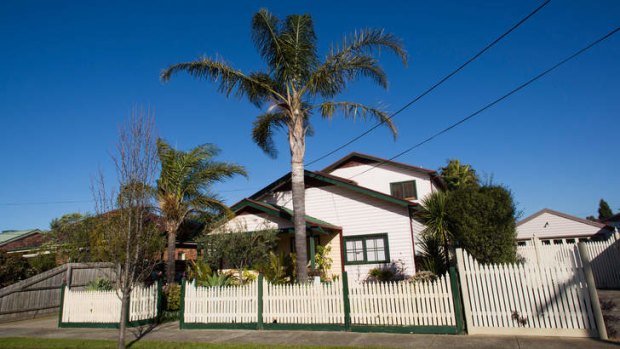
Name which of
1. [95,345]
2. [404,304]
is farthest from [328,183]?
[95,345]

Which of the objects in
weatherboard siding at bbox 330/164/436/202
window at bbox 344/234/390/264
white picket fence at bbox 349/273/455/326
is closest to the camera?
white picket fence at bbox 349/273/455/326

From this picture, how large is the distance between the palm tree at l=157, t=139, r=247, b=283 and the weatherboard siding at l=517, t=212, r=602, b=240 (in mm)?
24298

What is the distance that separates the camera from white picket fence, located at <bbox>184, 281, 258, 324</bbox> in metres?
10.4

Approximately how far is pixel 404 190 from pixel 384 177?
4.99ft

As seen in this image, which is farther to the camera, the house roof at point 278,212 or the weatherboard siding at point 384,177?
the weatherboard siding at point 384,177

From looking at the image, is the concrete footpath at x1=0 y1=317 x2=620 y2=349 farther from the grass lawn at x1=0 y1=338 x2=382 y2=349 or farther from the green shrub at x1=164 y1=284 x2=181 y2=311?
the green shrub at x1=164 y1=284 x2=181 y2=311

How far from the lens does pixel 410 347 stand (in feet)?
24.3

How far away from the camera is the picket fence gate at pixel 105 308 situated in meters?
11.5

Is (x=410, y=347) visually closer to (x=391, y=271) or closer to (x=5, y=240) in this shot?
(x=391, y=271)

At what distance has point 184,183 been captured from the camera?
663 inches

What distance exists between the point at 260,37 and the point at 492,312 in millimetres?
11041

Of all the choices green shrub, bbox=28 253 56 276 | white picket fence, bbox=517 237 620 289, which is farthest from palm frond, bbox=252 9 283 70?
green shrub, bbox=28 253 56 276

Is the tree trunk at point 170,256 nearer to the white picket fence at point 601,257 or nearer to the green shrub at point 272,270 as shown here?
the green shrub at point 272,270

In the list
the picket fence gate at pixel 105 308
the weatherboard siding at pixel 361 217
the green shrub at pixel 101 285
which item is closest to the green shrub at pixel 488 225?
the weatherboard siding at pixel 361 217
